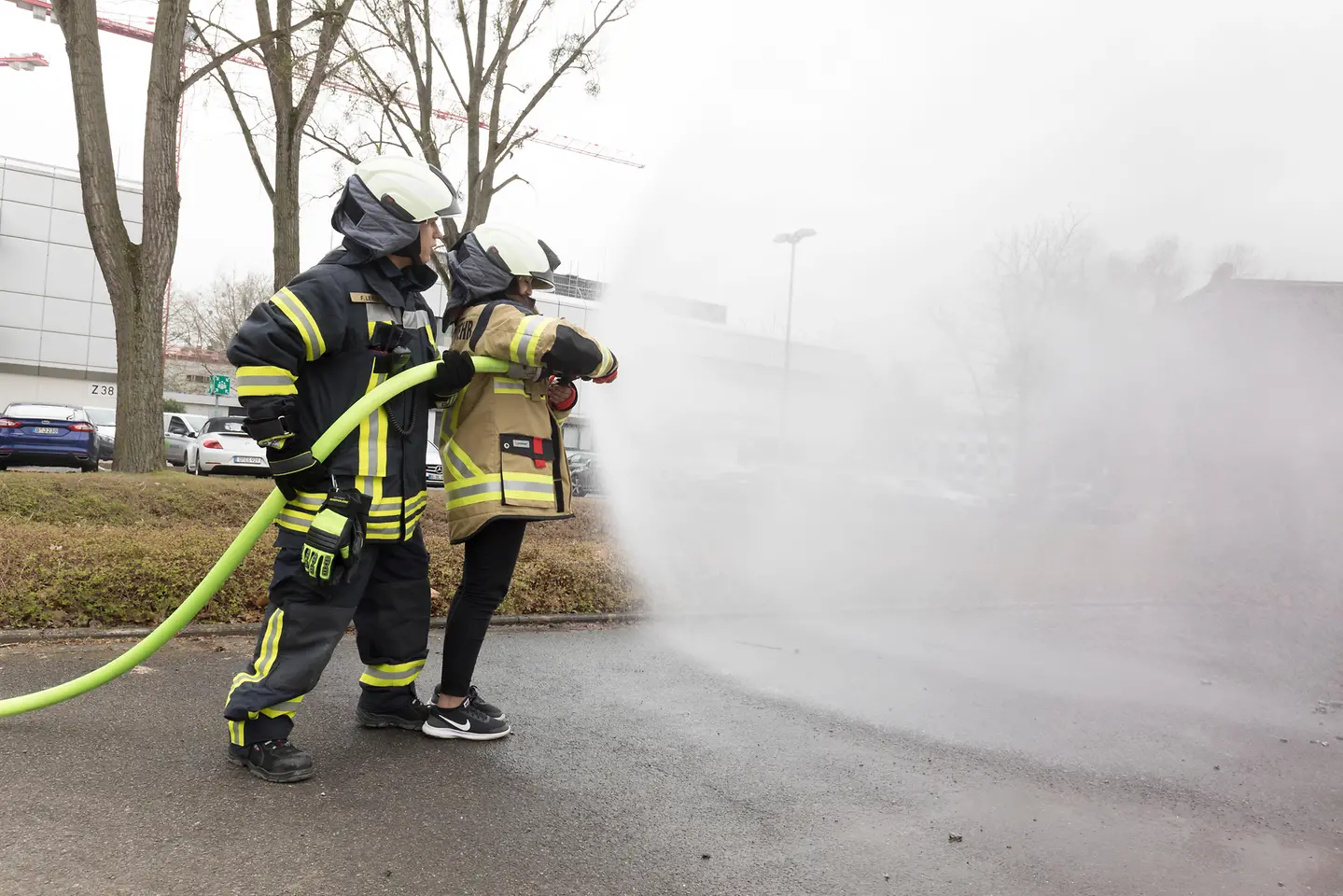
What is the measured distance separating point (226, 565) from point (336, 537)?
1.88ft

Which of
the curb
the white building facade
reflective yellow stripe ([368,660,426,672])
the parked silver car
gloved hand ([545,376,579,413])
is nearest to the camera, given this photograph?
reflective yellow stripe ([368,660,426,672])

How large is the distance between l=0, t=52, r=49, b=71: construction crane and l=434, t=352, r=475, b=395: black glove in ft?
308

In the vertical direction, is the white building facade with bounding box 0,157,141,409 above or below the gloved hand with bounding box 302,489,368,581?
above

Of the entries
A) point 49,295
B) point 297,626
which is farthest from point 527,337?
point 49,295

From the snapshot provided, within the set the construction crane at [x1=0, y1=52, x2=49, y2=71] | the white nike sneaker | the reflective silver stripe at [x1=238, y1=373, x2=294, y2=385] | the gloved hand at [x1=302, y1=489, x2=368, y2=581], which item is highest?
the construction crane at [x1=0, y1=52, x2=49, y2=71]

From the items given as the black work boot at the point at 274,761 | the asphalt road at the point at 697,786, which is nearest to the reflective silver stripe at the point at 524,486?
the asphalt road at the point at 697,786

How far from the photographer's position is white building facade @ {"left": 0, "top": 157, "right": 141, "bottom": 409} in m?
36.7

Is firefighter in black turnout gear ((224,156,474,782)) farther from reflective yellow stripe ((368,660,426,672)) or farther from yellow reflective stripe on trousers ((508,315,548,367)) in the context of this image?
yellow reflective stripe on trousers ((508,315,548,367))

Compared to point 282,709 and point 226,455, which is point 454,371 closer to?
point 282,709

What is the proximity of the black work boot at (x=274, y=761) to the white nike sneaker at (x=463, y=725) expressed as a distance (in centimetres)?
55

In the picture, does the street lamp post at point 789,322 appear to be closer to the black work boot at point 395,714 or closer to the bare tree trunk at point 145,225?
the black work boot at point 395,714

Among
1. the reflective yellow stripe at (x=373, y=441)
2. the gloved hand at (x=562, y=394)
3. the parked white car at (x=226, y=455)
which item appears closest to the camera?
the reflective yellow stripe at (x=373, y=441)

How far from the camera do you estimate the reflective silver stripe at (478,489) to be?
11.3 feet

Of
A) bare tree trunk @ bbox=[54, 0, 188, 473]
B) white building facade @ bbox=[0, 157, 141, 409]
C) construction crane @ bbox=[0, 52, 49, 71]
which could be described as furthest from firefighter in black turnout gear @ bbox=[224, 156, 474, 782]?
construction crane @ bbox=[0, 52, 49, 71]
